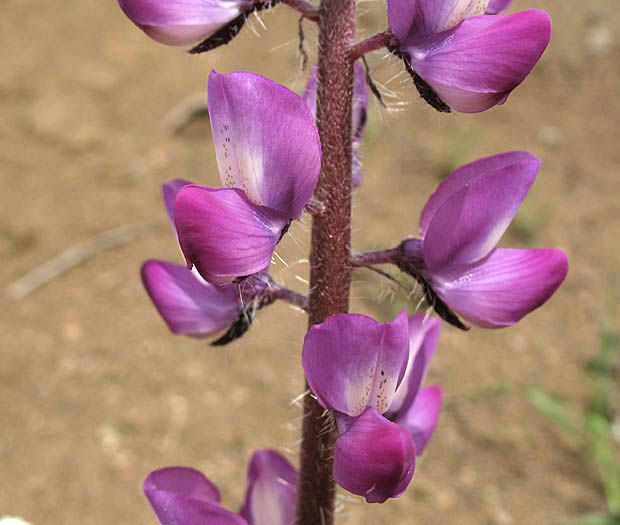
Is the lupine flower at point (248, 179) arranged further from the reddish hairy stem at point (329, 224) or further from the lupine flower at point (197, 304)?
the lupine flower at point (197, 304)

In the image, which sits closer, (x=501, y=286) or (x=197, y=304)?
(x=501, y=286)

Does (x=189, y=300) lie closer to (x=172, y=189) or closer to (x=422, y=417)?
(x=172, y=189)

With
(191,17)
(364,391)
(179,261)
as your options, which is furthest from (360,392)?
(179,261)

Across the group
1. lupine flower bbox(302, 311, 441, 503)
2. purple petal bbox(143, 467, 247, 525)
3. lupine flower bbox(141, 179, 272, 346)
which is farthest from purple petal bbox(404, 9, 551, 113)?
purple petal bbox(143, 467, 247, 525)

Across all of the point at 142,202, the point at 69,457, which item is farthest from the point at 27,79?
the point at 69,457

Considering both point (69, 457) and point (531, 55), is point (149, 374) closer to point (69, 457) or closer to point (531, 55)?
point (69, 457)

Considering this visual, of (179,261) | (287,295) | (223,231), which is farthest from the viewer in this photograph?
(179,261)

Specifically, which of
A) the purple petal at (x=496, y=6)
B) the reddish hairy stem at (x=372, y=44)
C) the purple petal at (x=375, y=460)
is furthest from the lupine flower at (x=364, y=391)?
the purple petal at (x=496, y=6)
